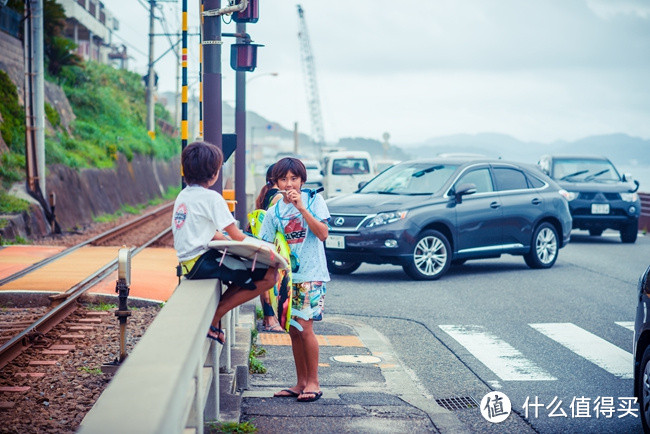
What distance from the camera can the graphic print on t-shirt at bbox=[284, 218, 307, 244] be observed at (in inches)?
215

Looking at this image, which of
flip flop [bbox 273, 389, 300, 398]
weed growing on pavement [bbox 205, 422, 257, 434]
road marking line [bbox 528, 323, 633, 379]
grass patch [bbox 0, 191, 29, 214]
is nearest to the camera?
weed growing on pavement [bbox 205, 422, 257, 434]

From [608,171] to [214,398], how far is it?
16.3m

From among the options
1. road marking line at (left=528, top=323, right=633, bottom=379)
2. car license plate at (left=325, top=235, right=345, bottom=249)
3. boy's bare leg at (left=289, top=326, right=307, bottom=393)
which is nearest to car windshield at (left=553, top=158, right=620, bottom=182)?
car license plate at (left=325, top=235, right=345, bottom=249)

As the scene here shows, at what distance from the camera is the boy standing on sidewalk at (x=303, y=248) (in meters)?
5.37

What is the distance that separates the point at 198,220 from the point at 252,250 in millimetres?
374

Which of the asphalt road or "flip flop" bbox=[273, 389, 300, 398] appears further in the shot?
the asphalt road

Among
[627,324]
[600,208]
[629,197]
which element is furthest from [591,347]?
[629,197]

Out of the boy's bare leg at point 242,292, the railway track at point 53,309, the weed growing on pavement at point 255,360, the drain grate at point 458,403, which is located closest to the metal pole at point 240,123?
the railway track at point 53,309

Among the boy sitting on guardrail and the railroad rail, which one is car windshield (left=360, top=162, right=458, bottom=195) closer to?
the railroad rail

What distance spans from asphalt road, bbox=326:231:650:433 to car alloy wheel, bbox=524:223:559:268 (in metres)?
0.26

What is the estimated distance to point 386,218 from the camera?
11.9m

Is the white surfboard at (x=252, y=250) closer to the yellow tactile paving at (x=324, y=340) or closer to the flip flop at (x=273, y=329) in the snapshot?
the yellow tactile paving at (x=324, y=340)

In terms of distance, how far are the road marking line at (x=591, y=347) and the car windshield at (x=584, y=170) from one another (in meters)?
10.8

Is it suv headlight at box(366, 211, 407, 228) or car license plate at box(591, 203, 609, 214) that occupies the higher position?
suv headlight at box(366, 211, 407, 228)
